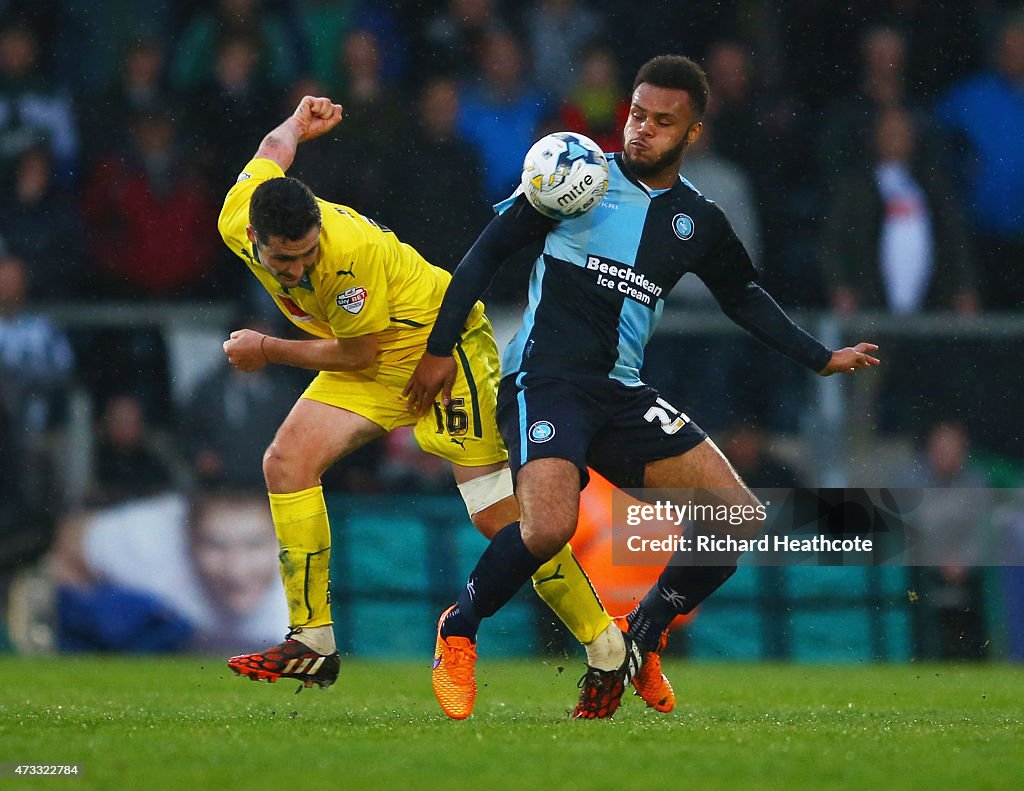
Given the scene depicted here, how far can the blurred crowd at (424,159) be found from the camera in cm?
1026

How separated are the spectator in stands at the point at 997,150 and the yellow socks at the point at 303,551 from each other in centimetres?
648

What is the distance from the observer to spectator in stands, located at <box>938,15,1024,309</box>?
11.4m

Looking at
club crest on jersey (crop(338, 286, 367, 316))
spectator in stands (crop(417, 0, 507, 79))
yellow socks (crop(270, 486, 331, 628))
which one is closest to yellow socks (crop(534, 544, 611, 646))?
yellow socks (crop(270, 486, 331, 628))

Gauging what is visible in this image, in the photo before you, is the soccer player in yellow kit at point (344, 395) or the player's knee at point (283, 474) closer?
the soccer player in yellow kit at point (344, 395)

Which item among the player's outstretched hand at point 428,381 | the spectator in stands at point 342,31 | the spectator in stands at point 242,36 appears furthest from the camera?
the spectator in stands at point 342,31

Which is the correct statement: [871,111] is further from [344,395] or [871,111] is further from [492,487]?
[344,395]

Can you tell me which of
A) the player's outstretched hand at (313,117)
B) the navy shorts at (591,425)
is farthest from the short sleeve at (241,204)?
the navy shorts at (591,425)

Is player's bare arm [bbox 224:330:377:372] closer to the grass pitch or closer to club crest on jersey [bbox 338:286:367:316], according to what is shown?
club crest on jersey [bbox 338:286:367:316]

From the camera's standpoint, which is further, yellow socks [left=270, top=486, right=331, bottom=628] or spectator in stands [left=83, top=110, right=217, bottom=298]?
spectator in stands [left=83, top=110, right=217, bottom=298]

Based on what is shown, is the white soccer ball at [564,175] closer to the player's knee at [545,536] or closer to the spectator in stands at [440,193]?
the player's knee at [545,536]

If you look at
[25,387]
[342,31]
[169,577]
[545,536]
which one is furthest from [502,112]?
[545,536]

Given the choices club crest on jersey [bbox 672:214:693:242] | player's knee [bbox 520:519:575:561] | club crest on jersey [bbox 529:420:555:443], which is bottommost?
player's knee [bbox 520:519:575:561]

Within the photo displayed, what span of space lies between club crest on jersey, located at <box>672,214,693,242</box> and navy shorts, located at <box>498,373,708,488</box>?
0.59 m

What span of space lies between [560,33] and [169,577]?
15.8 ft
